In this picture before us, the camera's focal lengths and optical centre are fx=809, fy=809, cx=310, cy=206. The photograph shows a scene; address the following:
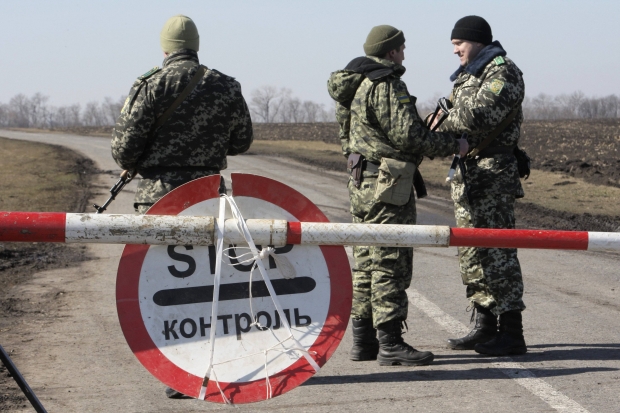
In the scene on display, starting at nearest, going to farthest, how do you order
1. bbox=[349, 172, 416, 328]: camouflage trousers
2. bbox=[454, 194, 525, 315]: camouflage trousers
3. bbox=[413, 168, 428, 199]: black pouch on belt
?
bbox=[349, 172, 416, 328]: camouflage trousers, bbox=[413, 168, 428, 199]: black pouch on belt, bbox=[454, 194, 525, 315]: camouflage trousers

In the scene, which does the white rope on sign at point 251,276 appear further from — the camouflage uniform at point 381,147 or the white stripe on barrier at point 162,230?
the camouflage uniform at point 381,147

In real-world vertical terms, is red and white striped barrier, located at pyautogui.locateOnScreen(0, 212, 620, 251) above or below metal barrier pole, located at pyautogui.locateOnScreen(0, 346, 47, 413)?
above

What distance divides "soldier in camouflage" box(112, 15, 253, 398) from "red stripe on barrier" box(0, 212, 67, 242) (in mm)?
1239

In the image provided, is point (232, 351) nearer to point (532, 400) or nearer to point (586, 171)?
point (532, 400)

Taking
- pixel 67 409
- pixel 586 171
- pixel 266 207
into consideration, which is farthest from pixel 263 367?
pixel 586 171

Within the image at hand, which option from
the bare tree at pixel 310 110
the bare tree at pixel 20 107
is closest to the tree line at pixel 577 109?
the bare tree at pixel 310 110

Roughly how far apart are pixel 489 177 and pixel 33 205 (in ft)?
32.5

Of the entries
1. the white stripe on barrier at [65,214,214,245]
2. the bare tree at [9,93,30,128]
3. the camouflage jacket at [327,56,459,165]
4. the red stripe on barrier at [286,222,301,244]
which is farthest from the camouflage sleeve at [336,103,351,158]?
the bare tree at [9,93,30,128]

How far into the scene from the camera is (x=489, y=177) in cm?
549

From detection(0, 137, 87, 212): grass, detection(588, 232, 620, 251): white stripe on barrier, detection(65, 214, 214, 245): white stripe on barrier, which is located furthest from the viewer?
detection(0, 137, 87, 212): grass

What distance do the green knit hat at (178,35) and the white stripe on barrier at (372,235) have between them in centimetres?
175

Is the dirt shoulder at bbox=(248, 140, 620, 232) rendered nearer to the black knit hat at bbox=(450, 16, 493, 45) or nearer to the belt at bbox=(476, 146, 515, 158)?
the belt at bbox=(476, 146, 515, 158)

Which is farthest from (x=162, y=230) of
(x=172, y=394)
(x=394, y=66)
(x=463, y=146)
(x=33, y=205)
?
(x=33, y=205)

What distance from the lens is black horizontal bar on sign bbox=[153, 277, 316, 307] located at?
328 centimetres
